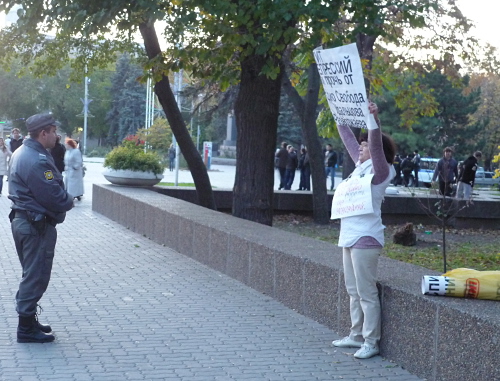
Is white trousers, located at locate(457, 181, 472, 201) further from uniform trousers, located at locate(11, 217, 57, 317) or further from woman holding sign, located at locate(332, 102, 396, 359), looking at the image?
uniform trousers, located at locate(11, 217, 57, 317)

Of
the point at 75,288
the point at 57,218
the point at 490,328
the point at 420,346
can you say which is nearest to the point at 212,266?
the point at 75,288

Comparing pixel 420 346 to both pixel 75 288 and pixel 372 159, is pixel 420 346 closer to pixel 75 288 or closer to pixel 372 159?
pixel 372 159

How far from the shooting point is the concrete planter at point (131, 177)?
19719 millimetres

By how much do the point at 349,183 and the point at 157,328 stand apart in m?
2.19

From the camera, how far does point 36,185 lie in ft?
21.8

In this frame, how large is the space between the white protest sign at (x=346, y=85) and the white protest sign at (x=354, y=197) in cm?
43

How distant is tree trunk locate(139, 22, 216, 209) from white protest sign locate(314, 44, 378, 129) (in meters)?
11.1

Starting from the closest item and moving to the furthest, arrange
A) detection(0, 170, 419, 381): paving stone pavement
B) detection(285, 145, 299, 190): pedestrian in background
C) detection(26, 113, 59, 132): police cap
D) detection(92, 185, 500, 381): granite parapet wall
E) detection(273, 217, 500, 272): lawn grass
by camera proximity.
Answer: detection(92, 185, 500, 381): granite parapet wall < detection(0, 170, 419, 381): paving stone pavement < detection(26, 113, 59, 132): police cap < detection(273, 217, 500, 272): lawn grass < detection(285, 145, 299, 190): pedestrian in background

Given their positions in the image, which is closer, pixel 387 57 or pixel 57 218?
pixel 57 218

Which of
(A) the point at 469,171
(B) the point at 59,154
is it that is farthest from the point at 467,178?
(B) the point at 59,154

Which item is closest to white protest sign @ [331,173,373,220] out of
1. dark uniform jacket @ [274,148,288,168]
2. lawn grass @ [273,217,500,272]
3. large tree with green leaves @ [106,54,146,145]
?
lawn grass @ [273,217,500,272]

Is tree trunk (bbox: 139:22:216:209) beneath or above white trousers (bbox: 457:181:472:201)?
above

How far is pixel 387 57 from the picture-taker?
22.0 metres

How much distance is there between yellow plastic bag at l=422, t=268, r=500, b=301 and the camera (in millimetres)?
5809
